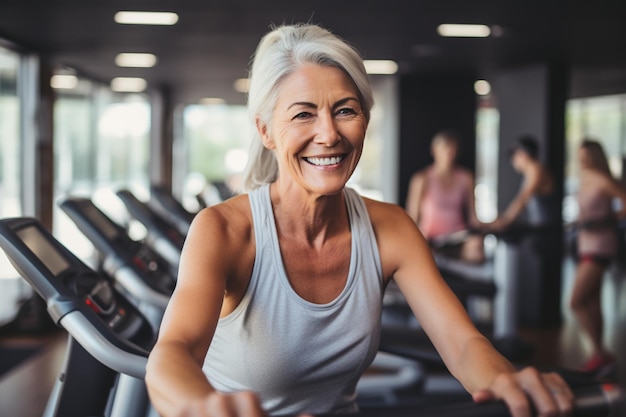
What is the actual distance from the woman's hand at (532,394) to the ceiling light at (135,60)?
6.18 m

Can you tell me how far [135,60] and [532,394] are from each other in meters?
6.67

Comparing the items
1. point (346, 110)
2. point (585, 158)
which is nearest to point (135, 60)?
point (585, 158)

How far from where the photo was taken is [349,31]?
526cm

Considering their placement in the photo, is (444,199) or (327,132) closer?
(327,132)

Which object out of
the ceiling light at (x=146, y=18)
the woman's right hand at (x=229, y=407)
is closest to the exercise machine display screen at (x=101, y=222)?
the woman's right hand at (x=229, y=407)

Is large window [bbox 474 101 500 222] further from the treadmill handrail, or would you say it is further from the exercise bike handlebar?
the exercise bike handlebar

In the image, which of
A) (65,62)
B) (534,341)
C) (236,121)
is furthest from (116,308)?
(236,121)

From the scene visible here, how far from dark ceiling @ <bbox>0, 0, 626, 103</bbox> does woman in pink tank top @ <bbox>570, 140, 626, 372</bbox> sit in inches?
38.8

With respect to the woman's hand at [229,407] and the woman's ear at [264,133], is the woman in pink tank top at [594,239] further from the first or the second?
the woman's hand at [229,407]

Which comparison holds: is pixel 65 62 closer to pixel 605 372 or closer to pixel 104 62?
pixel 104 62

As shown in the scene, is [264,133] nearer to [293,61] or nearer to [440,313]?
[293,61]

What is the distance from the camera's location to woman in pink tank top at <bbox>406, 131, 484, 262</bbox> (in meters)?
5.34

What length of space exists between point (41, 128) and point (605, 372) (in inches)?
179

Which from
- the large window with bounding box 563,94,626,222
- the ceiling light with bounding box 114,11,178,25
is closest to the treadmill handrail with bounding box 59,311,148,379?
the ceiling light with bounding box 114,11,178,25
